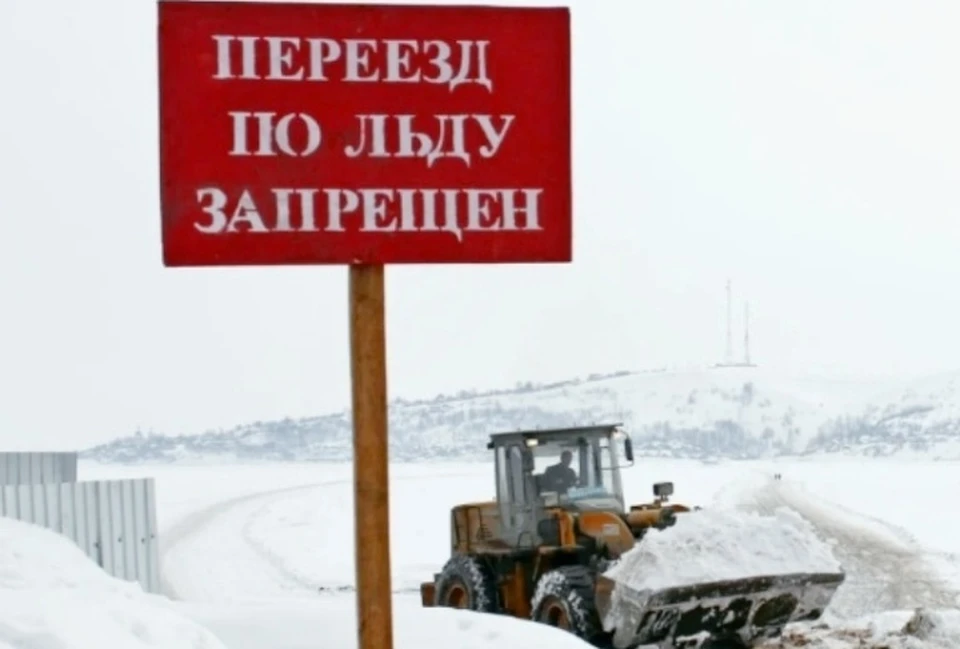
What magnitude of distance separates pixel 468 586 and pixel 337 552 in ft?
41.8

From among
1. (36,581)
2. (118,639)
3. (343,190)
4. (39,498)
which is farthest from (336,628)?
Result: (39,498)

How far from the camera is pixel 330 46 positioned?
15.1 feet

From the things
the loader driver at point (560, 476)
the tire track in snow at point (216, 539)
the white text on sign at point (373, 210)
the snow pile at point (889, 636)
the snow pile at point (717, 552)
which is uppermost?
the white text on sign at point (373, 210)

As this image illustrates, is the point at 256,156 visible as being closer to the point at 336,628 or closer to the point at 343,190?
the point at 343,190

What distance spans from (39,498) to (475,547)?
4.69 meters

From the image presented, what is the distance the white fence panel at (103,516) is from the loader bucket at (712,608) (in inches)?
199

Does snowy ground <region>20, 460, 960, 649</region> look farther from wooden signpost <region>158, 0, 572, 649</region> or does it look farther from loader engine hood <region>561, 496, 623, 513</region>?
wooden signpost <region>158, 0, 572, 649</region>

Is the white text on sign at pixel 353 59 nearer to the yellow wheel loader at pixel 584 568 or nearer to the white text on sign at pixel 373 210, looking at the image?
the white text on sign at pixel 373 210

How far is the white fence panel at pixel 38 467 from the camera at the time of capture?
18.7 meters

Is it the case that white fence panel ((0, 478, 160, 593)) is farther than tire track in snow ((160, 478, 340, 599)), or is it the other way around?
tire track in snow ((160, 478, 340, 599))

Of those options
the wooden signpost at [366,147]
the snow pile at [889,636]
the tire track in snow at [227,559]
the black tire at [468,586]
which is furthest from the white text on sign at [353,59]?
the tire track in snow at [227,559]

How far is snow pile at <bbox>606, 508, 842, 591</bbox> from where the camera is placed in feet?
38.8

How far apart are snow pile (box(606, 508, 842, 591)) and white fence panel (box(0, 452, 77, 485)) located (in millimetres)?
9721

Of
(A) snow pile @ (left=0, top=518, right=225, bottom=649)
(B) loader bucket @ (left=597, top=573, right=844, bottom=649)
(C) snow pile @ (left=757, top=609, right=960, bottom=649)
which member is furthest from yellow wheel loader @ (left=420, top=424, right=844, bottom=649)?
(A) snow pile @ (left=0, top=518, right=225, bottom=649)
